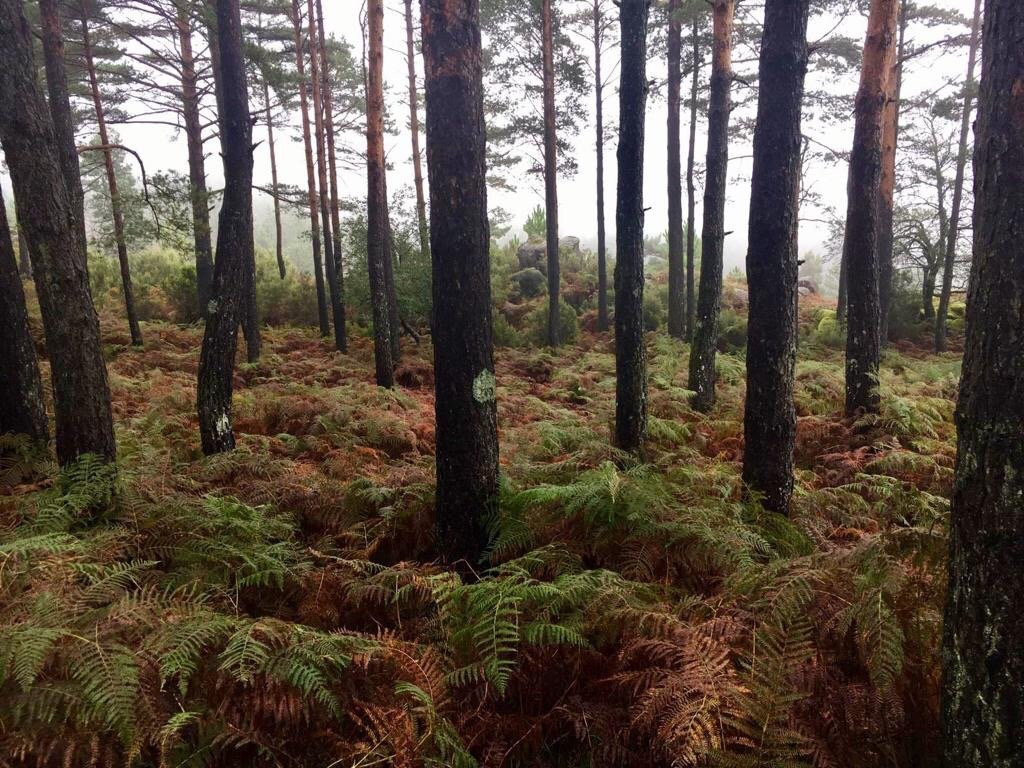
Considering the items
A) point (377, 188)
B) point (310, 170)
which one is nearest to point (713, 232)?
Answer: point (377, 188)

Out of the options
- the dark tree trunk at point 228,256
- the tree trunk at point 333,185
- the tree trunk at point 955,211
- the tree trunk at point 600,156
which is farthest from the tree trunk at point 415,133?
the tree trunk at point 955,211

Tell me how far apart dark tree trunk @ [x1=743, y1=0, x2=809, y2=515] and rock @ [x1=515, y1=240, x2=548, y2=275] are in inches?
764

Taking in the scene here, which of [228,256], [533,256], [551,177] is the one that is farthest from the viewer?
[533,256]

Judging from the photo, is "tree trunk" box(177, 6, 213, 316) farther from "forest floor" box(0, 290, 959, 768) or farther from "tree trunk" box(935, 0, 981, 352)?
"tree trunk" box(935, 0, 981, 352)

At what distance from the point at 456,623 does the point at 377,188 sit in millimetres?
10900

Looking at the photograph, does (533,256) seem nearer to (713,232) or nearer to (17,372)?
(713,232)

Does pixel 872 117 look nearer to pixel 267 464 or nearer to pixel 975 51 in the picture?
pixel 267 464

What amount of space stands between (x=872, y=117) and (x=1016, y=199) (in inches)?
328

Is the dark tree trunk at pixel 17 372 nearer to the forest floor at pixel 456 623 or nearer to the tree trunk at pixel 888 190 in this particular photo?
the forest floor at pixel 456 623

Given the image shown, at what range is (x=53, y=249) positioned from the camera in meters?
4.64

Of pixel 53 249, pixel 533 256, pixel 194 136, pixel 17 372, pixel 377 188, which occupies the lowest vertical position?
pixel 17 372

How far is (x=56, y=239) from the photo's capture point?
4.66 m

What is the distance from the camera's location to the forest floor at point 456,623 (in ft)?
7.08

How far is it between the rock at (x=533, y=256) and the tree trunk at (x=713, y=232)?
550 inches
